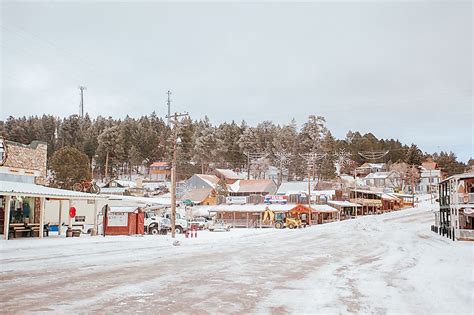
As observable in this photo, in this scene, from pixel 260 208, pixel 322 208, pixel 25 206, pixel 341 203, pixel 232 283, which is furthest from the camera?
pixel 341 203

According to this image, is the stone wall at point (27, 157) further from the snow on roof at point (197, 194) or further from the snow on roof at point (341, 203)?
the snow on roof at point (197, 194)

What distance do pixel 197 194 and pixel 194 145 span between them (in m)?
43.6

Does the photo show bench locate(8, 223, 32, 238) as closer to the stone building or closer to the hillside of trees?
the stone building

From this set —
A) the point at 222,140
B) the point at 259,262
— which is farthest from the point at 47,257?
the point at 222,140

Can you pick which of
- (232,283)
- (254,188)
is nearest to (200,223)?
(254,188)

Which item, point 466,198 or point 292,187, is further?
point 292,187

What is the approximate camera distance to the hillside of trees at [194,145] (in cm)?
11386

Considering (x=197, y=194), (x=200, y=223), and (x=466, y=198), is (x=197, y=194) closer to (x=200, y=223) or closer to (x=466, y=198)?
(x=200, y=223)

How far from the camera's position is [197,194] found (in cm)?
8306

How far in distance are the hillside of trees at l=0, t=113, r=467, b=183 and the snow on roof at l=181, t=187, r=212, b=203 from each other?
26.1 meters

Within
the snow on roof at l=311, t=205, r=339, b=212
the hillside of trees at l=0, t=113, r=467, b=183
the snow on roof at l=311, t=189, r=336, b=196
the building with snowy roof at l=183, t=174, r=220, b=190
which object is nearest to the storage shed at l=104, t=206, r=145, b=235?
the snow on roof at l=311, t=205, r=339, b=212

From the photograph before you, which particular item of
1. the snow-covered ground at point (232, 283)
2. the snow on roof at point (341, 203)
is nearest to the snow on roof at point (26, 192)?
the snow-covered ground at point (232, 283)

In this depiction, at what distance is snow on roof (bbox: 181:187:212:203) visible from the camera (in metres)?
81.8

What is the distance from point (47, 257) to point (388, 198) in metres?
81.9
